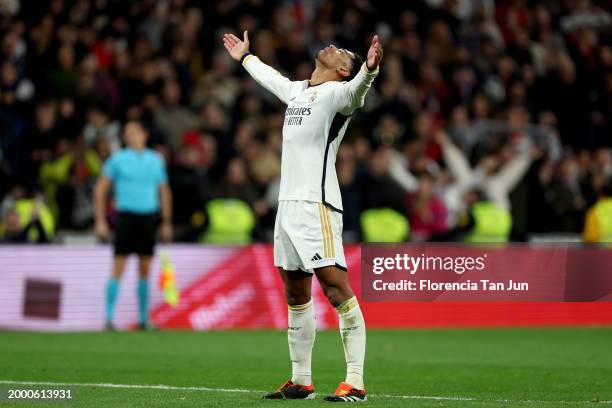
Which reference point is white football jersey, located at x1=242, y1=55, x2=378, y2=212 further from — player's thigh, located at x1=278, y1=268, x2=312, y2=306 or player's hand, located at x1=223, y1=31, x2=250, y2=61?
player's hand, located at x1=223, y1=31, x2=250, y2=61

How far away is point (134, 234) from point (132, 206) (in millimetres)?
347

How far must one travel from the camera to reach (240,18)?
22469 millimetres

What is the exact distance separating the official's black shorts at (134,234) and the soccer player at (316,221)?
23.4 ft

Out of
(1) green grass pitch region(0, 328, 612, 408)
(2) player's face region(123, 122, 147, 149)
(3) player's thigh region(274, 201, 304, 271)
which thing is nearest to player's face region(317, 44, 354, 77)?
(3) player's thigh region(274, 201, 304, 271)

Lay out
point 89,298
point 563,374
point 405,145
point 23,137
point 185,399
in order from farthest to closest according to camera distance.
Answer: point 405,145, point 23,137, point 89,298, point 563,374, point 185,399

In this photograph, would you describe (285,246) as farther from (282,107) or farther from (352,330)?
(282,107)

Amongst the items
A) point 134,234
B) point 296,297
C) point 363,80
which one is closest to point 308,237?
point 296,297

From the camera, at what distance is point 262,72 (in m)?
9.93

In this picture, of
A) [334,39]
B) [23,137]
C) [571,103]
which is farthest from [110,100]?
[571,103]

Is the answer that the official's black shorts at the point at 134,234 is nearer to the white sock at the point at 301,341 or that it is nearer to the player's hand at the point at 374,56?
the white sock at the point at 301,341

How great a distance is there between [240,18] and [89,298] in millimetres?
7092

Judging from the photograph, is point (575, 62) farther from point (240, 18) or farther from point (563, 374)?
point (563, 374)

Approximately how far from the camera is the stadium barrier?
16.8 m

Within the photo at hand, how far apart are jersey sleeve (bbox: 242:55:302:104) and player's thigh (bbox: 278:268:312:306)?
4.07ft
